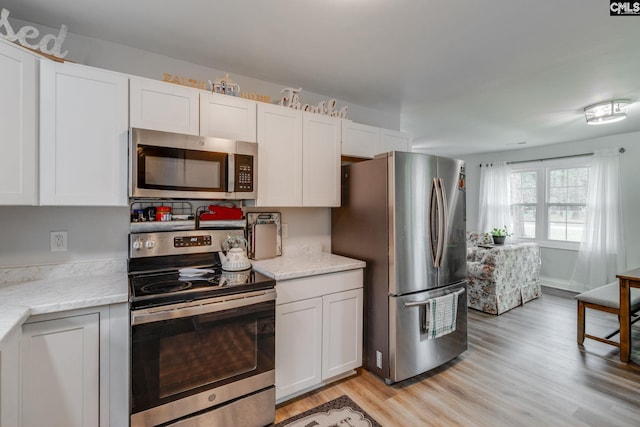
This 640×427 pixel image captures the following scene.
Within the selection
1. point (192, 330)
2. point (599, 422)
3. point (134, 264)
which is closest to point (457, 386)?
point (599, 422)

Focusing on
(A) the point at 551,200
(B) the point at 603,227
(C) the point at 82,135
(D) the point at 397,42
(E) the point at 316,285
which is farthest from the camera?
(A) the point at 551,200

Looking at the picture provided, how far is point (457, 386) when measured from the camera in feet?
7.39

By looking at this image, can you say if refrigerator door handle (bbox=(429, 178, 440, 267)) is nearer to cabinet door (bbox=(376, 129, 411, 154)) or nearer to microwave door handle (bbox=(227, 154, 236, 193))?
cabinet door (bbox=(376, 129, 411, 154))

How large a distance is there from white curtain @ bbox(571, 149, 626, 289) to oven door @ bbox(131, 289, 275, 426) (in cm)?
538

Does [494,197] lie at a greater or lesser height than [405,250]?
greater

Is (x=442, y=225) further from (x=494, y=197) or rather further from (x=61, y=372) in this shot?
(x=494, y=197)

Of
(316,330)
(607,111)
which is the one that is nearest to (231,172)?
(316,330)

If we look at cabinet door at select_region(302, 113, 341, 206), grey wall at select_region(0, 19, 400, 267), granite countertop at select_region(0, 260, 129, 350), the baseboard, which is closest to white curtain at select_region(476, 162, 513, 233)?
the baseboard

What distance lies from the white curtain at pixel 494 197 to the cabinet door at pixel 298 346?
5270 mm

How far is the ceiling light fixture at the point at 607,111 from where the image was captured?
9.82 ft

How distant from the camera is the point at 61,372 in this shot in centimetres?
141

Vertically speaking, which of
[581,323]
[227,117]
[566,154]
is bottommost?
[581,323]

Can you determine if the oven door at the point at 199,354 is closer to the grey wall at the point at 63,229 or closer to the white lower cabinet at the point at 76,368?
the white lower cabinet at the point at 76,368

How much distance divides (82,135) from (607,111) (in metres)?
4.66
